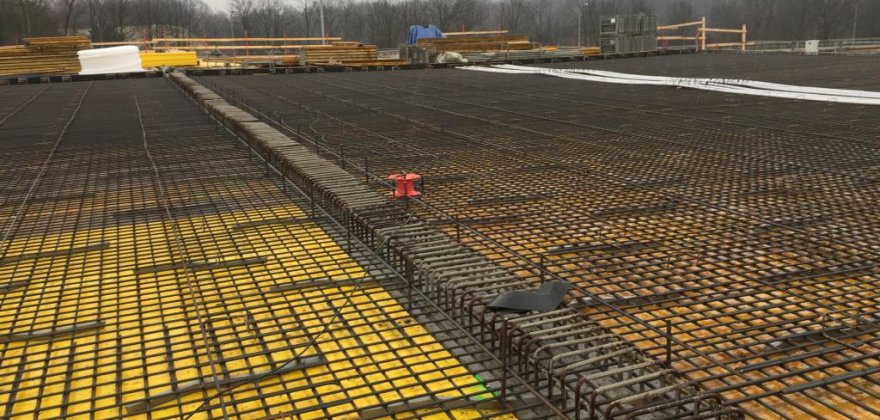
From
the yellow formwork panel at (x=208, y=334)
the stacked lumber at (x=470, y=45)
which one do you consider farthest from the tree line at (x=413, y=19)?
the yellow formwork panel at (x=208, y=334)

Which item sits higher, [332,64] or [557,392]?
[332,64]

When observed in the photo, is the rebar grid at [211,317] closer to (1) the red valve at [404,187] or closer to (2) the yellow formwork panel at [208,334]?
(2) the yellow formwork panel at [208,334]

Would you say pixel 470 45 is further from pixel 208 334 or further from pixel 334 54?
pixel 208 334

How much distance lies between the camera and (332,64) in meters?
23.0

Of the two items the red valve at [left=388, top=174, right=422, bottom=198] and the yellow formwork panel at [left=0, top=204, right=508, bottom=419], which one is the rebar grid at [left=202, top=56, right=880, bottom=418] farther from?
the yellow formwork panel at [left=0, top=204, right=508, bottom=419]

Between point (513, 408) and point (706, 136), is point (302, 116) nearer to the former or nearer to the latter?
point (706, 136)

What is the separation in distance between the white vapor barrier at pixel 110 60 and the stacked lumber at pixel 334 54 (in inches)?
213

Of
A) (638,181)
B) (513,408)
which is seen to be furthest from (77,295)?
(638,181)

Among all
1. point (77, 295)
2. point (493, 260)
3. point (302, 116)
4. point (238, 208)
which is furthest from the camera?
point (302, 116)

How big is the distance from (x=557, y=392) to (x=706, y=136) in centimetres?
619

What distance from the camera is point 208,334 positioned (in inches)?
131

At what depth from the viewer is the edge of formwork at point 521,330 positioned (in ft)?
8.06

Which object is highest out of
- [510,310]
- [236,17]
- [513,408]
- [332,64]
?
[236,17]

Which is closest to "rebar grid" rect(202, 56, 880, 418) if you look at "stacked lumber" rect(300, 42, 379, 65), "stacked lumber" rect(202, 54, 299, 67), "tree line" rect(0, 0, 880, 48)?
"stacked lumber" rect(300, 42, 379, 65)
